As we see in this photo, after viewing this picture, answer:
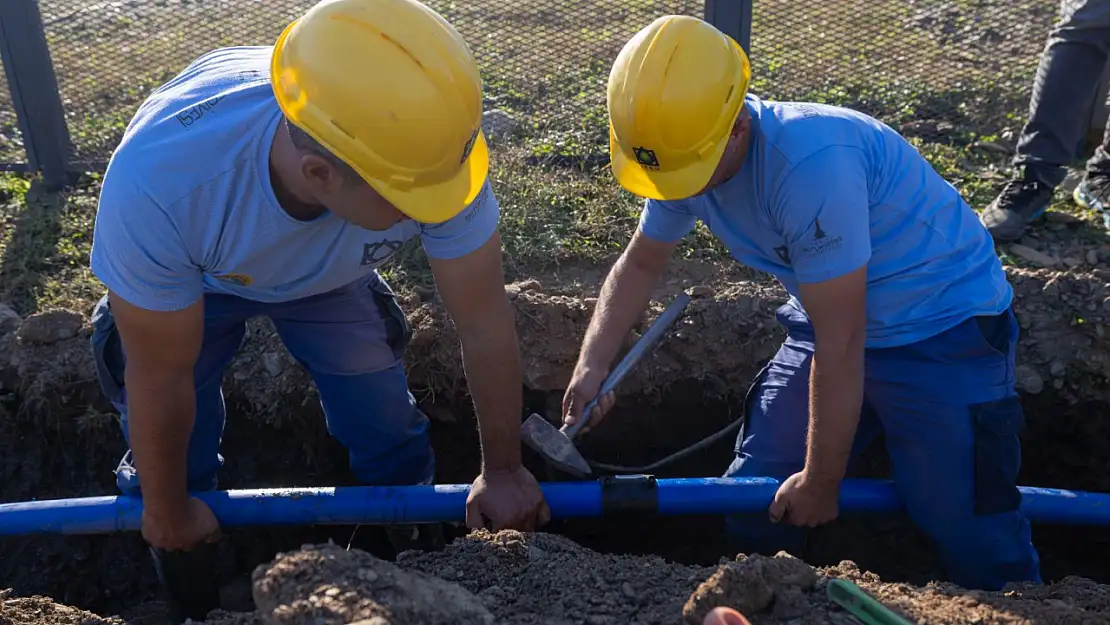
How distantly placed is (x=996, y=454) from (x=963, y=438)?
104 millimetres

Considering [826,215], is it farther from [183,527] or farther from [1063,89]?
[1063,89]

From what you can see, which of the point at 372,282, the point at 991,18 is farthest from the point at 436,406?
the point at 991,18

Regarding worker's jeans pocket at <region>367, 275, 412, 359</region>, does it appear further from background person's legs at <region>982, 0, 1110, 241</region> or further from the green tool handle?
background person's legs at <region>982, 0, 1110, 241</region>

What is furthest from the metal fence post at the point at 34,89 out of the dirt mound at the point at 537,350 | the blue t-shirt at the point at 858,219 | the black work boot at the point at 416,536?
the blue t-shirt at the point at 858,219

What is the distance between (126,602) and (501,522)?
2044 mm

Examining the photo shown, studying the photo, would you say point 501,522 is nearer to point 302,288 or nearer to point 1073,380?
point 302,288

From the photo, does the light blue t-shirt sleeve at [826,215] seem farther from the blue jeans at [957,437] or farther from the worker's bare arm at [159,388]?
the worker's bare arm at [159,388]

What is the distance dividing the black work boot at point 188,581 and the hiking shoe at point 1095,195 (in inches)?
A: 164

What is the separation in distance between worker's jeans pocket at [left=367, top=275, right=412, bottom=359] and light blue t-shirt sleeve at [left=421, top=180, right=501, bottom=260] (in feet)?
2.43

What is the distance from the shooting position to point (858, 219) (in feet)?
7.51

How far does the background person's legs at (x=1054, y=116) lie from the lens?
4062 millimetres

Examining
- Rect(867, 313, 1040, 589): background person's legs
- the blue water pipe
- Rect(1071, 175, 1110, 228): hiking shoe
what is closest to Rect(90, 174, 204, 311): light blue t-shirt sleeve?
the blue water pipe

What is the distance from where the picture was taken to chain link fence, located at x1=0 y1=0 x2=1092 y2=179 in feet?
17.1

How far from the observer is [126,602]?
368cm
